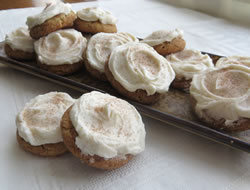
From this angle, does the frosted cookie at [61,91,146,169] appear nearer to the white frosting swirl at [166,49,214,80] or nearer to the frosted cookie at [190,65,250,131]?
the frosted cookie at [190,65,250,131]

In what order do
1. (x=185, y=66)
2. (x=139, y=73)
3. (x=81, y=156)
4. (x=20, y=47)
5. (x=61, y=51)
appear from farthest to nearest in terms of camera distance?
(x=20, y=47) → (x=61, y=51) → (x=185, y=66) → (x=139, y=73) → (x=81, y=156)

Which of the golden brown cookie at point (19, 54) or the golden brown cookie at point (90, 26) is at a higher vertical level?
the golden brown cookie at point (90, 26)

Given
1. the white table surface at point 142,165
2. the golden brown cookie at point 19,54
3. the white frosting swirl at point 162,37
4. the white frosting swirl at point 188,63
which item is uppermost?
the white frosting swirl at point 162,37

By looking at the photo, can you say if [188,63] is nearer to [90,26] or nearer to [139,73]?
[139,73]

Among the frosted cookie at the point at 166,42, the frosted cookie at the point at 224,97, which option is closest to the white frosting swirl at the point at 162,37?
the frosted cookie at the point at 166,42

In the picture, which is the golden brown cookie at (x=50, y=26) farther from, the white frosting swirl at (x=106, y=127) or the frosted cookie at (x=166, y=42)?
the white frosting swirl at (x=106, y=127)

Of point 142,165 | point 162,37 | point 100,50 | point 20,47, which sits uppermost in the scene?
point 162,37

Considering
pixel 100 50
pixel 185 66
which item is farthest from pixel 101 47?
pixel 185 66
